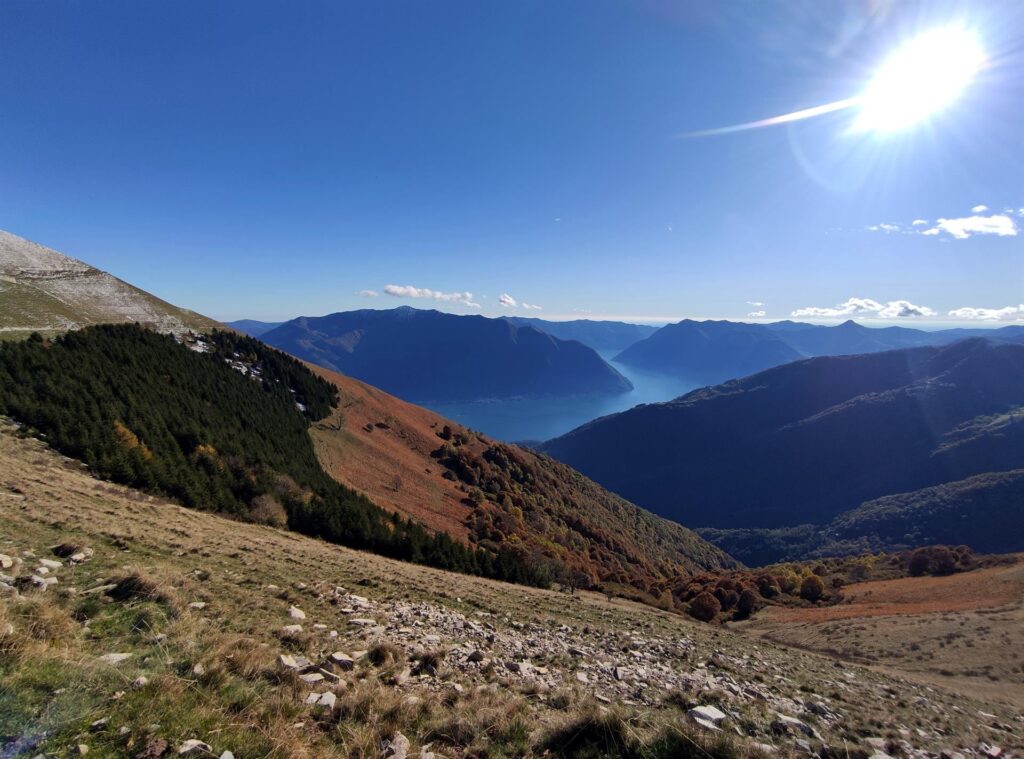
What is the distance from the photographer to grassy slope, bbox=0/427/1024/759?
187 inches

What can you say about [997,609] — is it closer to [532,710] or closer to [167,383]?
[532,710]

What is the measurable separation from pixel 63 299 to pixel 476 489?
52.4 m

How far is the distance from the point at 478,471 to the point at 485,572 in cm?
3606

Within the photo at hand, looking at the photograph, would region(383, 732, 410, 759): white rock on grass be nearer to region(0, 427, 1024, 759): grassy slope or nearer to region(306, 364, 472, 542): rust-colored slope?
region(0, 427, 1024, 759): grassy slope

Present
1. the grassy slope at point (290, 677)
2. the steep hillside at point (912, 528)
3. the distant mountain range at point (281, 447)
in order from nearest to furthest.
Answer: the grassy slope at point (290, 677) → the distant mountain range at point (281, 447) → the steep hillside at point (912, 528)

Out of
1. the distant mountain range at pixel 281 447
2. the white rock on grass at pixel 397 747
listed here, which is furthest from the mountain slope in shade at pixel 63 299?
the white rock on grass at pixel 397 747

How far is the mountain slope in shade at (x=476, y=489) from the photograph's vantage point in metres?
49.4

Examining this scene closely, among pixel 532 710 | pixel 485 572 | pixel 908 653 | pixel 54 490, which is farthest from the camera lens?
pixel 485 572

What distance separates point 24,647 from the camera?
5.15m

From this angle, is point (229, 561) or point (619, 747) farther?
point (229, 561)

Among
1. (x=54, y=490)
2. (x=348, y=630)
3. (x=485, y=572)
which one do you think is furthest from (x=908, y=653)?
(x=54, y=490)

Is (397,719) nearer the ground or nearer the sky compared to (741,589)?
nearer the sky

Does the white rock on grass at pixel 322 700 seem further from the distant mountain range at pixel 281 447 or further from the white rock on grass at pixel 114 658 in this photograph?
the distant mountain range at pixel 281 447

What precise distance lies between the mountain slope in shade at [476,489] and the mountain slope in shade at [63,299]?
22.9 meters
